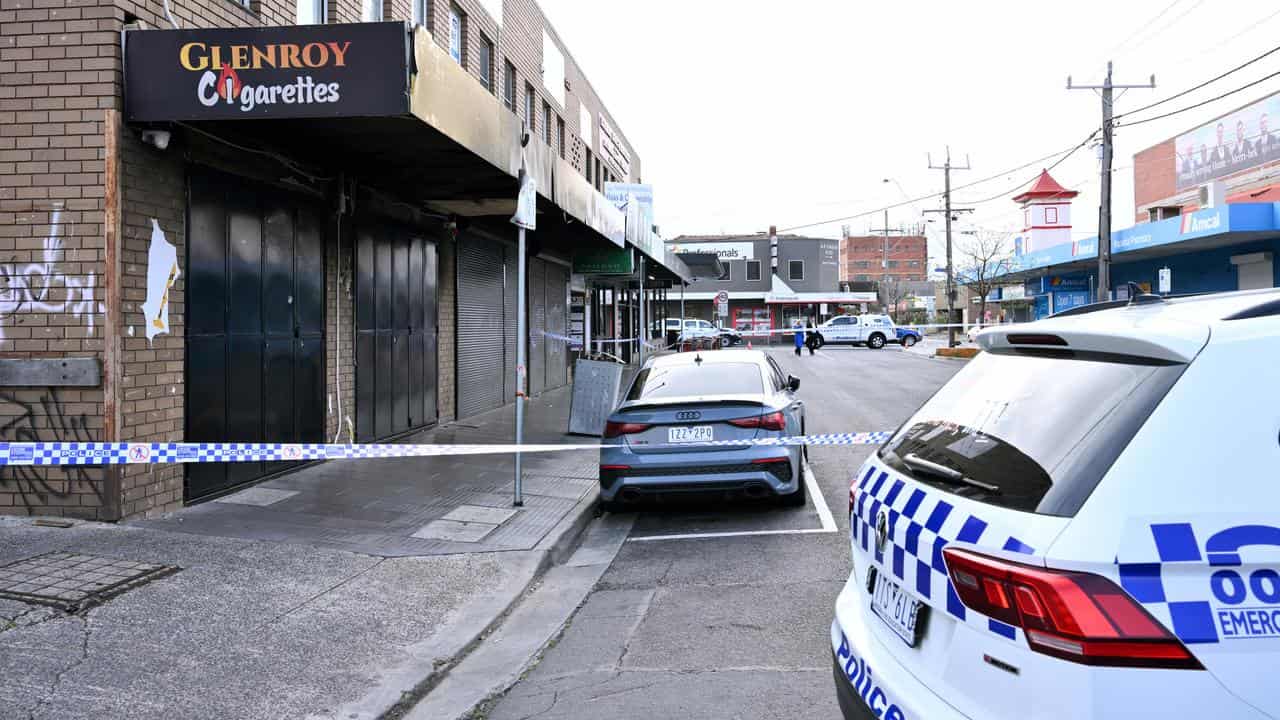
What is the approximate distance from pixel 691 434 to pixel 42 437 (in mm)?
5042

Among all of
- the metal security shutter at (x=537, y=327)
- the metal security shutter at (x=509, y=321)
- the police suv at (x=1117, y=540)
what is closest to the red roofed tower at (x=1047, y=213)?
the metal security shutter at (x=537, y=327)

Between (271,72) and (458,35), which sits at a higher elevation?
(458,35)

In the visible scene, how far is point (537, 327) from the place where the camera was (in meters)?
20.6

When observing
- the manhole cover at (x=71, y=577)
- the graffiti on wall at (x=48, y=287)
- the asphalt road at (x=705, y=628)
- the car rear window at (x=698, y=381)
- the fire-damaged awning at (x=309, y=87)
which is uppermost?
the fire-damaged awning at (x=309, y=87)

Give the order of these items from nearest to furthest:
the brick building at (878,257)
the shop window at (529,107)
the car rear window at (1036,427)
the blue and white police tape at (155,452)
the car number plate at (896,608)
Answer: the car rear window at (1036,427)
the car number plate at (896,608)
the blue and white police tape at (155,452)
the shop window at (529,107)
the brick building at (878,257)

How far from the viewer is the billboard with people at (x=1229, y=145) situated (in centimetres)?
4028

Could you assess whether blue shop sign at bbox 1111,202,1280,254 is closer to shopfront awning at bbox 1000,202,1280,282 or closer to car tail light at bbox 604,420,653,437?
shopfront awning at bbox 1000,202,1280,282

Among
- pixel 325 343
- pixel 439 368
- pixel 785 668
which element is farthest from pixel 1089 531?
pixel 439 368

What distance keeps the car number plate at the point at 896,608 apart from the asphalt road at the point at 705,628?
120cm

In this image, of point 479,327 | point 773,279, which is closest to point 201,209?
point 479,327

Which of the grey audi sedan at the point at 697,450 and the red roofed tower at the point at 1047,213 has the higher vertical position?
the red roofed tower at the point at 1047,213

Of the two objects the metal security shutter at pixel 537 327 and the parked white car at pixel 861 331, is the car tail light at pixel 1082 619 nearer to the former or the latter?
the metal security shutter at pixel 537 327

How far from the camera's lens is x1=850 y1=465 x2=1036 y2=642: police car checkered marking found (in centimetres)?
234

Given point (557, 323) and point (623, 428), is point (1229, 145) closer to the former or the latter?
point (557, 323)
